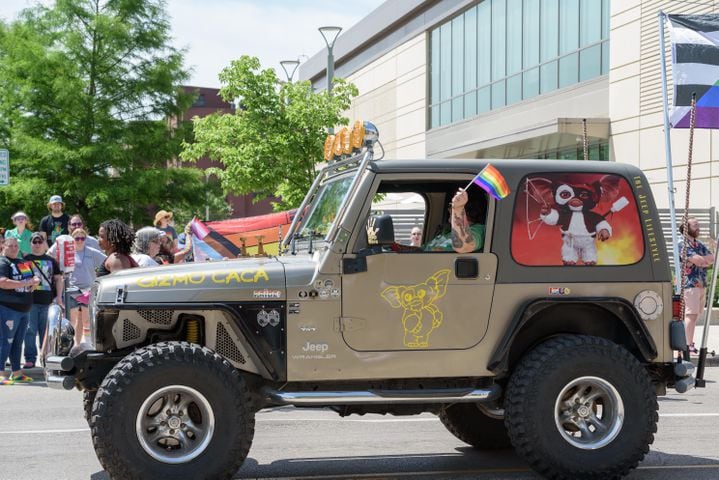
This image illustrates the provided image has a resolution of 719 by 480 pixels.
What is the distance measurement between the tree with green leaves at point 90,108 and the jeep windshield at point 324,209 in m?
28.2

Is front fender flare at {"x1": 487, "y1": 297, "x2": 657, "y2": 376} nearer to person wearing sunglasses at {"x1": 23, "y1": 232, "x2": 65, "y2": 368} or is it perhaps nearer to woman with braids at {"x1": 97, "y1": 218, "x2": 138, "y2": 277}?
woman with braids at {"x1": 97, "y1": 218, "x2": 138, "y2": 277}

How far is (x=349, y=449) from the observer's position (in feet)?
25.4

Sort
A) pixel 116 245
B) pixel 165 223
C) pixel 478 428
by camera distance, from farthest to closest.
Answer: pixel 165 223, pixel 116 245, pixel 478 428

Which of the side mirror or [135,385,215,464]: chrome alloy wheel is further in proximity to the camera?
the side mirror

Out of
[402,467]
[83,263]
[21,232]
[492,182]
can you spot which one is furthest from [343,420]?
[21,232]

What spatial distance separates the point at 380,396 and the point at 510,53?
28.6 metres

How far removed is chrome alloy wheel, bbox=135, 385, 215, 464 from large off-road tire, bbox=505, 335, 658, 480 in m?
1.90

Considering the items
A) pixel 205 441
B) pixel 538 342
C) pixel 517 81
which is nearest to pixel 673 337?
pixel 538 342

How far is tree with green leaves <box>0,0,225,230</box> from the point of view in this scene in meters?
34.4

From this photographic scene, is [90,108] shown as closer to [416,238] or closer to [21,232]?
[21,232]

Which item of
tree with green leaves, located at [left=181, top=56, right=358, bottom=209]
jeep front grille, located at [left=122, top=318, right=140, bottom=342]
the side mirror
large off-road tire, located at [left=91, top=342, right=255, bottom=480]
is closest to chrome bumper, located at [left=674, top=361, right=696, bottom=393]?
the side mirror

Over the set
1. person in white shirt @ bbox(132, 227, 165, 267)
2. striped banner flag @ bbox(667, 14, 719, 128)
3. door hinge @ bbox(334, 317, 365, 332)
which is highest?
striped banner flag @ bbox(667, 14, 719, 128)

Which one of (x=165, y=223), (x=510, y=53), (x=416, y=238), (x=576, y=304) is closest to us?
(x=576, y=304)

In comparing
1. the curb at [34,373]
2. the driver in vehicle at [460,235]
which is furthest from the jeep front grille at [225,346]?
the curb at [34,373]
